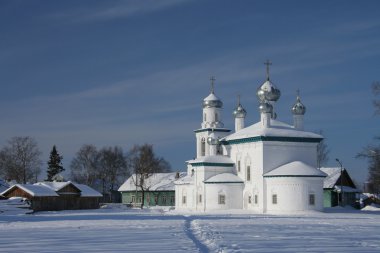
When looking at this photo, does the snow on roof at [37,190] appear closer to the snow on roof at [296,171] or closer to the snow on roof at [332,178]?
the snow on roof at [296,171]

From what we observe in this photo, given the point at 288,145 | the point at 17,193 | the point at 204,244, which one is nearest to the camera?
the point at 204,244

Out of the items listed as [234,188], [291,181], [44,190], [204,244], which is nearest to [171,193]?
[44,190]

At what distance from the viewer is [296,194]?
132 feet

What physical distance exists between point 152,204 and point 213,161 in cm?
2535

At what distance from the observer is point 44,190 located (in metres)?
53.1

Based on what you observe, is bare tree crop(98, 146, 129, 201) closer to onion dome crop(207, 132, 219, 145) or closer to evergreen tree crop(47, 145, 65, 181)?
evergreen tree crop(47, 145, 65, 181)

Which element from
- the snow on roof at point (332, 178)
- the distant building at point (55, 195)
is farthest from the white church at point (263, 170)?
the distant building at point (55, 195)

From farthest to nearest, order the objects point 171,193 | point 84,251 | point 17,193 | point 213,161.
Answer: point 171,193 → point 17,193 → point 213,161 → point 84,251

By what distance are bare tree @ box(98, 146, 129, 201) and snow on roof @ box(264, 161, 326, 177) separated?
4636 centimetres

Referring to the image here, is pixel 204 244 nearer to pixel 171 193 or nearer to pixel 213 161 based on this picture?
pixel 213 161

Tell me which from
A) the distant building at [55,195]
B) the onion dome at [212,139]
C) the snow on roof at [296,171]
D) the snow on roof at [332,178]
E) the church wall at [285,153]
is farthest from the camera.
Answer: the snow on roof at [332,178]

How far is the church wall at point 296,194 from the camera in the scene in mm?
40094

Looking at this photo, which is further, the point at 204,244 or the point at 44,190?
the point at 44,190

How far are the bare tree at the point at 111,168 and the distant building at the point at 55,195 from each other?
26430 millimetres
